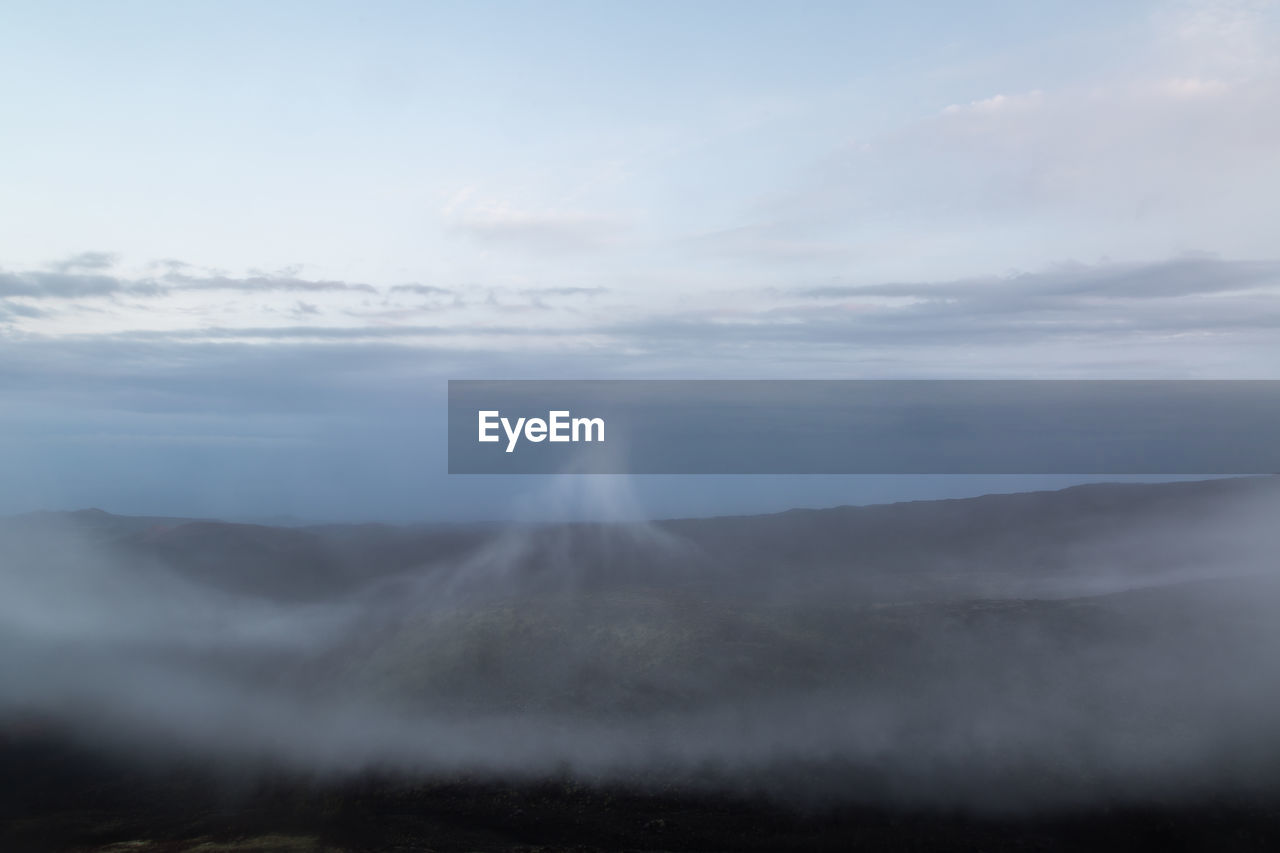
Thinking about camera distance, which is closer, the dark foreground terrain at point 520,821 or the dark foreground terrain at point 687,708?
the dark foreground terrain at point 520,821

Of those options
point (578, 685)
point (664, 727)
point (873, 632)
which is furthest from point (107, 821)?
point (873, 632)

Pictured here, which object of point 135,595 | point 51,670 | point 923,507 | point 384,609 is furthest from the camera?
point 923,507

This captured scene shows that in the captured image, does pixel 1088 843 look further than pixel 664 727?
No

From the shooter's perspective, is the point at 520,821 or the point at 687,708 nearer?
the point at 520,821

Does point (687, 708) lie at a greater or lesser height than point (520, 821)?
greater

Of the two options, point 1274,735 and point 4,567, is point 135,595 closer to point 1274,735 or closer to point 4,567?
point 4,567

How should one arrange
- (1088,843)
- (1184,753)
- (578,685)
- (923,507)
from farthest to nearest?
(923,507) < (578,685) < (1184,753) < (1088,843)

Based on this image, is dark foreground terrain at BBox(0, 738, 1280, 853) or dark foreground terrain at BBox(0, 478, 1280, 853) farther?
dark foreground terrain at BBox(0, 478, 1280, 853)

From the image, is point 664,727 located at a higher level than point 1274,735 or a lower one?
lower
